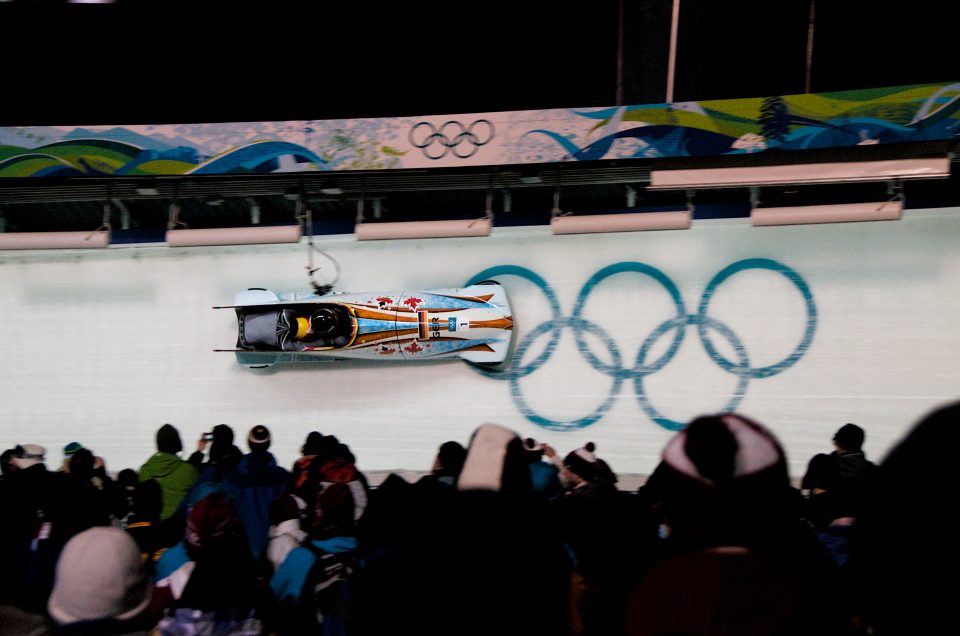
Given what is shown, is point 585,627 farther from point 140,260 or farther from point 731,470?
point 140,260

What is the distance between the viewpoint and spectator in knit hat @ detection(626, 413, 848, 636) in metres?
1.49

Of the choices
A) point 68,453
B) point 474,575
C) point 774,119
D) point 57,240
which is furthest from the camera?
point 57,240

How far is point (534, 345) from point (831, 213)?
2.23m

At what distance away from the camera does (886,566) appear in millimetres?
1229

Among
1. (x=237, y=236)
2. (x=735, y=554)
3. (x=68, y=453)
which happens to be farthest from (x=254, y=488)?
(x=237, y=236)

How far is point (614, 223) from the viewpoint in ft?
20.2

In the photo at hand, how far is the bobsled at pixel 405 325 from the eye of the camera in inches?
249

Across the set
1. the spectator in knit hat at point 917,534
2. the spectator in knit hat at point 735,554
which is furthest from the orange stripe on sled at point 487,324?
the spectator in knit hat at point 917,534

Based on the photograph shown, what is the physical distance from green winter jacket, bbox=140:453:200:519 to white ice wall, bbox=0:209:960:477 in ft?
8.27

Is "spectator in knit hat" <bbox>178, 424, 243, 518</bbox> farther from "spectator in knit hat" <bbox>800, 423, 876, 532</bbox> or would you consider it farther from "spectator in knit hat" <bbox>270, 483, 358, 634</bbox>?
"spectator in knit hat" <bbox>800, 423, 876, 532</bbox>

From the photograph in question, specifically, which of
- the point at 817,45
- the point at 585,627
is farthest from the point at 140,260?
the point at 585,627

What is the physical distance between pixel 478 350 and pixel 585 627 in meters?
4.28

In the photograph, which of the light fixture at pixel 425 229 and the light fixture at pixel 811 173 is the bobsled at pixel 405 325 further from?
the light fixture at pixel 811 173

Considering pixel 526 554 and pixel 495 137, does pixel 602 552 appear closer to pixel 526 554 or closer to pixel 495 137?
pixel 526 554
